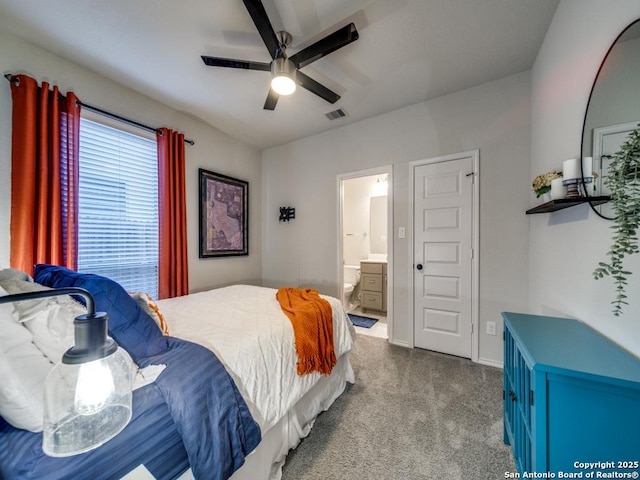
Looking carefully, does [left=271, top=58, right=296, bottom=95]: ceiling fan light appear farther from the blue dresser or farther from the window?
the blue dresser

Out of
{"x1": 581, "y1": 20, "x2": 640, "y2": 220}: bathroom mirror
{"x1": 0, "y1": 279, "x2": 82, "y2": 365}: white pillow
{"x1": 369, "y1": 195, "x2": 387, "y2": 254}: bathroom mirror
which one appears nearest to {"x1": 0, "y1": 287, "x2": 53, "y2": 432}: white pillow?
{"x1": 0, "y1": 279, "x2": 82, "y2": 365}: white pillow

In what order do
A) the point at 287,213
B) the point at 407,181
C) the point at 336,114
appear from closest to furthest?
the point at 407,181 → the point at 336,114 → the point at 287,213

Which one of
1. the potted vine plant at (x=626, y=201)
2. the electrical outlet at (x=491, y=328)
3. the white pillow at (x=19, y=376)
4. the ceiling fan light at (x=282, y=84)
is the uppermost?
the ceiling fan light at (x=282, y=84)

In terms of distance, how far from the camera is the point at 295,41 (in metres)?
1.89

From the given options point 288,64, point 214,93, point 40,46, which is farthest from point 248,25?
point 40,46

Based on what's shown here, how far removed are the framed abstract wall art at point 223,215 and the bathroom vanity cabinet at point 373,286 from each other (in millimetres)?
2044

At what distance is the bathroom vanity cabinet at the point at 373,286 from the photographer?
4113 mm

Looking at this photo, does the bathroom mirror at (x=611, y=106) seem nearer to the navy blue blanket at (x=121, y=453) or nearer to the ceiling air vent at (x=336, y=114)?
the navy blue blanket at (x=121, y=453)

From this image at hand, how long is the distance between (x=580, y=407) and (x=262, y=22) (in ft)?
7.73

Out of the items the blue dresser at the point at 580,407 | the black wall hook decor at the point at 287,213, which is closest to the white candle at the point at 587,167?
the blue dresser at the point at 580,407

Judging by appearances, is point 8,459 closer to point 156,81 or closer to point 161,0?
point 161,0

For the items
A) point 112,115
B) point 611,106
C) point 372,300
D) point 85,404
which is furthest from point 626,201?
point 372,300

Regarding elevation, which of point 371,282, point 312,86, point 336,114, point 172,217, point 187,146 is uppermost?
point 336,114

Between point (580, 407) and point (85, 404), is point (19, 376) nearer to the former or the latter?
point (85, 404)
